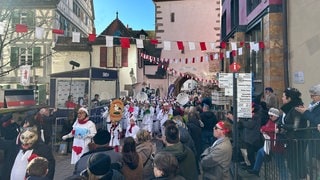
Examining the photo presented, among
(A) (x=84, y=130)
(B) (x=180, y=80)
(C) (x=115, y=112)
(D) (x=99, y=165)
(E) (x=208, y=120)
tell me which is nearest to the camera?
(D) (x=99, y=165)

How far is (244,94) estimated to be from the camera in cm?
656

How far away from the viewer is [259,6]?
13.7 m

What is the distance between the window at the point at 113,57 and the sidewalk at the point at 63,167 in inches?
720

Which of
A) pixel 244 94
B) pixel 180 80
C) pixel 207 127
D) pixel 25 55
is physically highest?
pixel 25 55

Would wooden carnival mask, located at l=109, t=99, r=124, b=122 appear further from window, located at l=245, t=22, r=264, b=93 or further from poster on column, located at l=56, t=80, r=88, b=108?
poster on column, located at l=56, t=80, r=88, b=108

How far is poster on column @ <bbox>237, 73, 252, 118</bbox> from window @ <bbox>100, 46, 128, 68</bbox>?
2251 cm

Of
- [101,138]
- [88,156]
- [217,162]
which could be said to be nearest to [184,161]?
[217,162]

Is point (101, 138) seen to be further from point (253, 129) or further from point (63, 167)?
point (63, 167)

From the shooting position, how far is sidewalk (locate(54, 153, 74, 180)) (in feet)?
27.2

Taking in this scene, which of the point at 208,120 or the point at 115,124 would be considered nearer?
the point at 208,120

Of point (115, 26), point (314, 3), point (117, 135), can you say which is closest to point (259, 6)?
point (314, 3)

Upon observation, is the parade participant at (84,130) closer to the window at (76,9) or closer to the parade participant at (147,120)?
the parade participant at (147,120)

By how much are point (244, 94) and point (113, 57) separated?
75.7 ft

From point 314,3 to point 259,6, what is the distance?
3.35 metres
